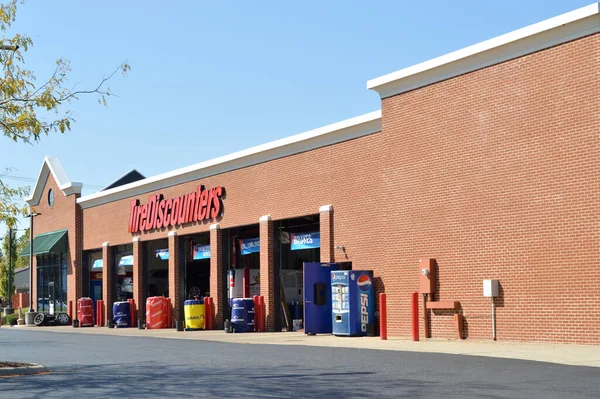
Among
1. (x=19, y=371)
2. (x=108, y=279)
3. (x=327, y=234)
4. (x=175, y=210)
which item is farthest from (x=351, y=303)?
(x=108, y=279)

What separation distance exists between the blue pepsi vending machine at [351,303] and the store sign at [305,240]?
4.32m

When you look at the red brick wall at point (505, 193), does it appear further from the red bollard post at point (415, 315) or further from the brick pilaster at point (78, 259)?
the brick pilaster at point (78, 259)

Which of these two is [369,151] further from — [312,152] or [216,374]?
[216,374]

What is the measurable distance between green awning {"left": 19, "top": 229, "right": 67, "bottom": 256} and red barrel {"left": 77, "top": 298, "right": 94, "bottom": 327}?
5.61 metres

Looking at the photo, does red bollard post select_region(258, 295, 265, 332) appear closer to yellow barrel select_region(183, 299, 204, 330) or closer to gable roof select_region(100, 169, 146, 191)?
yellow barrel select_region(183, 299, 204, 330)

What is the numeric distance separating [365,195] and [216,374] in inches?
585

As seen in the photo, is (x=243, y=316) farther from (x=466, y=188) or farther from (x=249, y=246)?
(x=466, y=188)

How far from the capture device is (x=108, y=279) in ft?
157

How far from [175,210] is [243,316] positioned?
29.6ft

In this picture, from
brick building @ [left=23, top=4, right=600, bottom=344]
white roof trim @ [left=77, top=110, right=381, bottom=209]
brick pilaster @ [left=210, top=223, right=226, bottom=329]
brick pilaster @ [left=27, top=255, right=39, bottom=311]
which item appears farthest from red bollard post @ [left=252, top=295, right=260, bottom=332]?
brick pilaster @ [left=27, top=255, right=39, bottom=311]

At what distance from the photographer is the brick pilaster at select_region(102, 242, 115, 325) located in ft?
157

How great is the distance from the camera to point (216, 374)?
16.0m

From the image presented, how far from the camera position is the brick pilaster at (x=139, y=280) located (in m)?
44.4

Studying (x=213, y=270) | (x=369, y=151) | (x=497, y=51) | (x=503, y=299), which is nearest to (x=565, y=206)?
(x=503, y=299)
